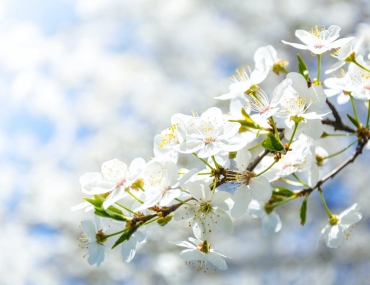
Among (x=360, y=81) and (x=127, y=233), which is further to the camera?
(x=360, y=81)

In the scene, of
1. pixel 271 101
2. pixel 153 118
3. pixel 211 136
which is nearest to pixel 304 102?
pixel 271 101

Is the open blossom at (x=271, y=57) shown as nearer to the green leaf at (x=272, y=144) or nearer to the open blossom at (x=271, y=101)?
the open blossom at (x=271, y=101)

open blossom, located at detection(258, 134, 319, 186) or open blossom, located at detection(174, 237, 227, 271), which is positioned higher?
open blossom, located at detection(258, 134, 319, 186)

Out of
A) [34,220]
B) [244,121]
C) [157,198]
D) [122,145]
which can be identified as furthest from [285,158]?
[34,220]

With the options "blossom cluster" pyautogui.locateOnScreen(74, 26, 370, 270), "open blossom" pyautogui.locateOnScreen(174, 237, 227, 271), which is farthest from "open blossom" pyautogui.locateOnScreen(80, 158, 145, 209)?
"open blossom" pyautogui.locateOnScreen(174, 237, 227, 271)

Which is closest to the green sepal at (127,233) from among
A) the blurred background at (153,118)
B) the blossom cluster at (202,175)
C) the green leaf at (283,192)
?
the blossom cluster at (202,175)

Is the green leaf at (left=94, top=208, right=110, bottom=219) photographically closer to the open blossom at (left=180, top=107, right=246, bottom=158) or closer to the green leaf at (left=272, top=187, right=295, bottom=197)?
the open blossom at (left=180, top=107, right=246, bottom=158)

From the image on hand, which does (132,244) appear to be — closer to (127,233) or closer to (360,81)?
(127,233)
